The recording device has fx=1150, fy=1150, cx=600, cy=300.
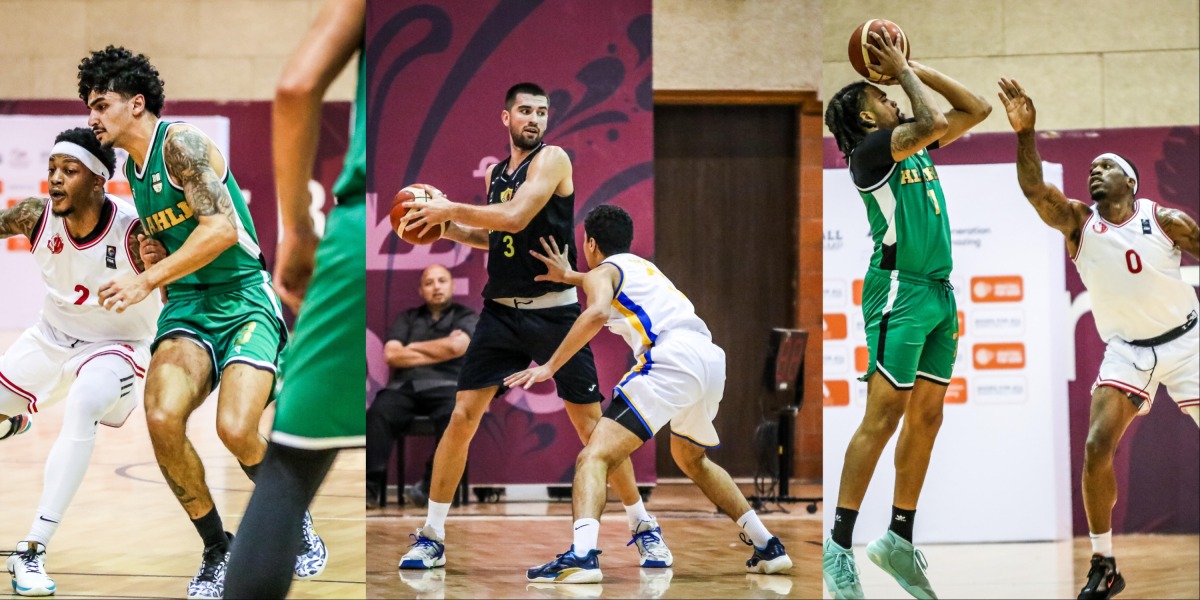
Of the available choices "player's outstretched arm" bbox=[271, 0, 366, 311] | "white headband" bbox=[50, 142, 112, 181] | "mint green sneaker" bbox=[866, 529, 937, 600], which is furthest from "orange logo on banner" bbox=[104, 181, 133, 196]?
"mint green sneaker" bbox=[866, 529, 937, 600]

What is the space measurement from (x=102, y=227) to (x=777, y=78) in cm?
374

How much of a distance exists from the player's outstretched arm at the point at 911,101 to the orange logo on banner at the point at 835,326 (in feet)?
2.31

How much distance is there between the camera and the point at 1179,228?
3920 mm

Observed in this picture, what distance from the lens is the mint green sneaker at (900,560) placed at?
12.7ft

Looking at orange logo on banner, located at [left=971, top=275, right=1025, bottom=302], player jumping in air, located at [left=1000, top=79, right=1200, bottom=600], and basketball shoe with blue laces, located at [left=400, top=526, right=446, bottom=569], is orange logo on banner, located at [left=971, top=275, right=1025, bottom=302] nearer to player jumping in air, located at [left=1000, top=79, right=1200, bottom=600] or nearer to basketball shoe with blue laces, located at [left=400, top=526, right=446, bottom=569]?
player jumping in air, located at [left=1000, top=79, right=1200, bottom=600]

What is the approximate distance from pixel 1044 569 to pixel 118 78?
353 cm

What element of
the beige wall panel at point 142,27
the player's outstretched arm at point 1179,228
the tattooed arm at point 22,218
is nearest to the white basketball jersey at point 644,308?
the player's outstretched arm at point 1179,228

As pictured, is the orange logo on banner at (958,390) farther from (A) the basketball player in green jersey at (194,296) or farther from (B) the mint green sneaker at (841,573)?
(A) the basketball player in green jersey at (194,296)

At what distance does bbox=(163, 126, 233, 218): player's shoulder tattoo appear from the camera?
3395 millimetres

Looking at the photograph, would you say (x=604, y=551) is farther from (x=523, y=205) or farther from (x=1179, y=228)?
(x=1179, y=228)

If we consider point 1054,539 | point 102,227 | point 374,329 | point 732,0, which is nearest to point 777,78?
point 732,0

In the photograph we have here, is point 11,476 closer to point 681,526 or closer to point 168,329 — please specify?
point 168,329

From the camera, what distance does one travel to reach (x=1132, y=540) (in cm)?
406

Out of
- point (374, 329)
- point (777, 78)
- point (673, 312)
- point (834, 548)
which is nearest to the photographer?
point (834, 548)
